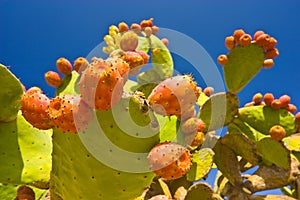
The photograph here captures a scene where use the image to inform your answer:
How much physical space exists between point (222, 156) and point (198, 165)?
584 mm

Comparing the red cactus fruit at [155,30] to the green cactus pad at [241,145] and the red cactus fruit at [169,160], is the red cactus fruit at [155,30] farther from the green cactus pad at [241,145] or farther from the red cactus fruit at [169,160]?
the red cactus fruit at [169,160]

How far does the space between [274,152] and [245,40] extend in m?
0.90

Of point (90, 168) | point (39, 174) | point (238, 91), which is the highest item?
point (238, 91)

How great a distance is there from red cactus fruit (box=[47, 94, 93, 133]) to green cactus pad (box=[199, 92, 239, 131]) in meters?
2.14

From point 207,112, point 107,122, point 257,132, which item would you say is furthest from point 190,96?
point 257,132

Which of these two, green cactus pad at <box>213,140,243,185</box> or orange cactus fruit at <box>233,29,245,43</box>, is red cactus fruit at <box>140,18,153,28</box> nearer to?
orange cactus fruit at <box>233,29,245,43</box>

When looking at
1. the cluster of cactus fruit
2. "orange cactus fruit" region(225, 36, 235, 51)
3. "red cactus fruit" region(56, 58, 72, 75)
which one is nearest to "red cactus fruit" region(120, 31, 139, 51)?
the cluster of cactus fruit

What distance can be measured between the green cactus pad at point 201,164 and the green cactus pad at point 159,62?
80 cm

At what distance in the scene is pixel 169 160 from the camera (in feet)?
3.20

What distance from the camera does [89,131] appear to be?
1098 mm

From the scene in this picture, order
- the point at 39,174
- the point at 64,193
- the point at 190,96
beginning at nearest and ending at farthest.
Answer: the point at 190,96, the point at 64,193, the point at 39,174

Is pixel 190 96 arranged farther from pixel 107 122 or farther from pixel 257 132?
pixel 257 132

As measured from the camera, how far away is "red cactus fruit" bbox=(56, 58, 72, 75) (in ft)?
8.84

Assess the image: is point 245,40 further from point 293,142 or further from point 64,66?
point 64,66
